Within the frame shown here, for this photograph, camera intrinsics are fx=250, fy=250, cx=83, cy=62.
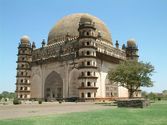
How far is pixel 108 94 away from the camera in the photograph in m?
58.5

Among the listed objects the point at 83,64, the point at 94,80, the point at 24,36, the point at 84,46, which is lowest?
the point at 94,80

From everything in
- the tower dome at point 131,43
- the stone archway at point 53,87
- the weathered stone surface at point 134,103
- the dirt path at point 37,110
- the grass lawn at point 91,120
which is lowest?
the dirt path at point 37,110

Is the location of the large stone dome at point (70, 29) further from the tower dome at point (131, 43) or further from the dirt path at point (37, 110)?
the dirt path at point (37, 110)

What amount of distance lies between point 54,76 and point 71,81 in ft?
20.7

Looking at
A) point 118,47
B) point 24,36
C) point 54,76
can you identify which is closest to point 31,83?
point 54,76

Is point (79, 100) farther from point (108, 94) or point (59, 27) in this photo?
point (59, 27)

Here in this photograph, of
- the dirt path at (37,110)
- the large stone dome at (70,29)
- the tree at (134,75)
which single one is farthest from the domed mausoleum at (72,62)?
the dirt path at (37,110)

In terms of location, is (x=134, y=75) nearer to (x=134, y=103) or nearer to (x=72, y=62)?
(x=134, y=103)

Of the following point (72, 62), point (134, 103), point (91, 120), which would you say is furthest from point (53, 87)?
point (91, 120)

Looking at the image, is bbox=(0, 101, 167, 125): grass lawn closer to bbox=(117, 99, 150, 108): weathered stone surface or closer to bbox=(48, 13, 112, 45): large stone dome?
bbox=(117, 99, 150, 108): weathered stone surface

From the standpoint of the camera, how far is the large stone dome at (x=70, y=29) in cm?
6539

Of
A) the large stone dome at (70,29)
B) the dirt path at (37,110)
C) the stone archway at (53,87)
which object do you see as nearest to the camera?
the dirt path at (37,110)

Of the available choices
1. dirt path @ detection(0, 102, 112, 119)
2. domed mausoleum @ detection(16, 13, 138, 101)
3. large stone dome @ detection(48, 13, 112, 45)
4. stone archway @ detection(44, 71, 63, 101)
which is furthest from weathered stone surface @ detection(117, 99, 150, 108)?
large stone dome @ detection(48, 13, 112, 45)

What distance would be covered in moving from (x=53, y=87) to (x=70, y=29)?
1589 cm
